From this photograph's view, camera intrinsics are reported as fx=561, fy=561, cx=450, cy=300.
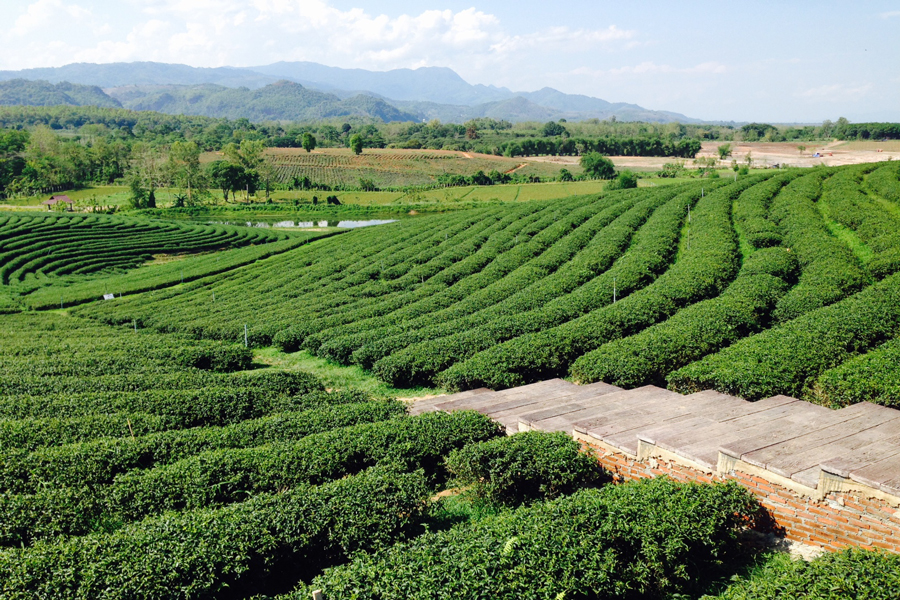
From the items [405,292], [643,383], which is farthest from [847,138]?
[643,383]

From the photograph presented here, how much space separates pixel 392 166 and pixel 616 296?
13242 centimetres

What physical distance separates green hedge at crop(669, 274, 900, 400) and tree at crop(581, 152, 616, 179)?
332ft

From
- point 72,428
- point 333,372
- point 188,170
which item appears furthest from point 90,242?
point 72,428

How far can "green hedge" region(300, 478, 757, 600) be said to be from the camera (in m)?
6.51

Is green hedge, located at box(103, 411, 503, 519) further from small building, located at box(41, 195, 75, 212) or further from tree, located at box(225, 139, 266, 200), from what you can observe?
tree, located at box(225, 139, 266, 200)

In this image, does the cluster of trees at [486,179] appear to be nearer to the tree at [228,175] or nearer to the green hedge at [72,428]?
the tree at [228,175]

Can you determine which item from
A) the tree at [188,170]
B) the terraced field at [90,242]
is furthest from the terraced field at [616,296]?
the tree at [188,170]

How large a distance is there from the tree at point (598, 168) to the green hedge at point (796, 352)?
10127 centimetres

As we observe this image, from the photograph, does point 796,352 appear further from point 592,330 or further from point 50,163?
point 50,163

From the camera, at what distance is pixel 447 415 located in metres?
12.3

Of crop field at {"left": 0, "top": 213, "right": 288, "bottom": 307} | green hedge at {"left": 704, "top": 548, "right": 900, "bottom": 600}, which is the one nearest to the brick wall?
green hedge at {"left": 704, "top": 548, "right": 900, "bottom": 600}

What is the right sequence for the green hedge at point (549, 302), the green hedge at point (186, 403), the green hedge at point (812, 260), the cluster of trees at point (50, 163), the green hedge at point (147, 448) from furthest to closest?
the cluster of trees at point (50, 163)
the green hedge at point (549, 302)
the green hedge at point (812, 260)
the green hedge at point (186, 403)
the green hedge at point (147, 448)

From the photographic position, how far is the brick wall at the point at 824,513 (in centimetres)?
709

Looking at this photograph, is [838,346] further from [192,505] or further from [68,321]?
[68,321]
